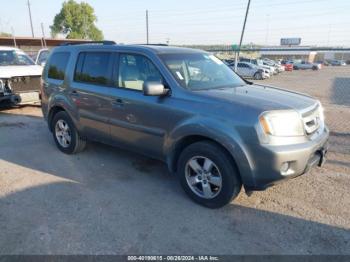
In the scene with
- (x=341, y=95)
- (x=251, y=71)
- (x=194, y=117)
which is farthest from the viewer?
(x=251, y=71)

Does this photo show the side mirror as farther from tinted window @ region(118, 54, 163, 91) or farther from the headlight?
the headlight

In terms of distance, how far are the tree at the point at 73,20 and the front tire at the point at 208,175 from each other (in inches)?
2465

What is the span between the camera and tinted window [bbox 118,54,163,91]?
3943 mm

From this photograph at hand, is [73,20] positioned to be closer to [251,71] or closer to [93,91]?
[251,71]

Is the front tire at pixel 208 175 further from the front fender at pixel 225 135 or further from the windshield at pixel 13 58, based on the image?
the windshield at pixel 13 58

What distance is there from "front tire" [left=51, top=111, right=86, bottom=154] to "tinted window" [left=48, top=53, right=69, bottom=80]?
0.65 m

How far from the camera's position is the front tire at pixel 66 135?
5242 millimetres

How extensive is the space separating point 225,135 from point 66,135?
3.27 m

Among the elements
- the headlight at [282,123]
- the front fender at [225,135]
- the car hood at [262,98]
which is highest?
A: the car hood at [262,98]

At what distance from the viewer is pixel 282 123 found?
313 cm

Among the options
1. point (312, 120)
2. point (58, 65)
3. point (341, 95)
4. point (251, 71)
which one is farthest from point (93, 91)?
point (251, 71)

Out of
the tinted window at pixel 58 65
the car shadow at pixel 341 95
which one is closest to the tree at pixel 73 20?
the car shadow at pixel 341 95

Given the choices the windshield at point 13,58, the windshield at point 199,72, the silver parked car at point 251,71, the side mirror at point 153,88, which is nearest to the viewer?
the side mirror at point 153,88

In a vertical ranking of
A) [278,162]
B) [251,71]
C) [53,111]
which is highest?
[278,162]
